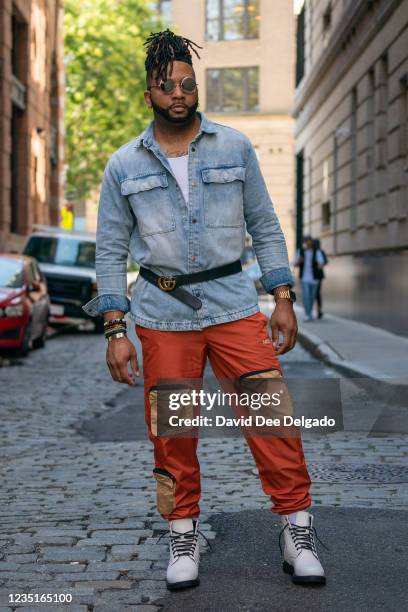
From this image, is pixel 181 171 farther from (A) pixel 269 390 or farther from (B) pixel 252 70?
(B) pixel 252 70

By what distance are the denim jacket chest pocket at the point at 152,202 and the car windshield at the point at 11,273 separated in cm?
1099

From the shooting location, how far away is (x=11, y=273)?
1513 cm

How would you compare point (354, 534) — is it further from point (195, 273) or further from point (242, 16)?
point (242, 16)

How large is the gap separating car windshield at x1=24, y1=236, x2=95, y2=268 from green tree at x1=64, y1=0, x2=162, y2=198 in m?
21.7

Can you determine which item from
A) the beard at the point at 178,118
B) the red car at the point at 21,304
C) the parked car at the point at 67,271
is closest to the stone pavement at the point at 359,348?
the red car at the point at 21,304

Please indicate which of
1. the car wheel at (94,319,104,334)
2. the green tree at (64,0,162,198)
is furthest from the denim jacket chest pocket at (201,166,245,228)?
the green tree at (64,0,162,198)

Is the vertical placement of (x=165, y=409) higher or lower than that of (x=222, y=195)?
lower

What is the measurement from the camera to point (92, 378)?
467 inches

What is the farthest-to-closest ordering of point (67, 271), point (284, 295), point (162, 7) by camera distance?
point (162, 7) < point (67, 271) < point (284, 295)

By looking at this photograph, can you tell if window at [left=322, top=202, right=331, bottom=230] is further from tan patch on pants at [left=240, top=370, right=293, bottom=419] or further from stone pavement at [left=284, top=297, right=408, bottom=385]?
tan patch on pants at [left=240, top=370, right=293, bottom=419]

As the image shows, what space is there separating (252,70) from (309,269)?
30.2 metres

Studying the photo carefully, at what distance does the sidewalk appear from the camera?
10.8m

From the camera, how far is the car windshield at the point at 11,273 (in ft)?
48.5

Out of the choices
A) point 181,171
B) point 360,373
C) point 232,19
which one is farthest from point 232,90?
point 181,171
